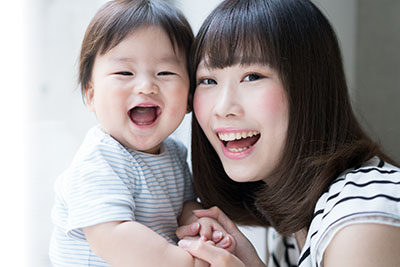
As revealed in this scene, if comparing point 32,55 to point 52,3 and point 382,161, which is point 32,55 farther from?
point 382,161

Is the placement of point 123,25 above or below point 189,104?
above

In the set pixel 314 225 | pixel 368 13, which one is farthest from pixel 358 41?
pixel 314 225

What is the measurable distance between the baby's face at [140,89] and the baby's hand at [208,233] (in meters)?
0.22

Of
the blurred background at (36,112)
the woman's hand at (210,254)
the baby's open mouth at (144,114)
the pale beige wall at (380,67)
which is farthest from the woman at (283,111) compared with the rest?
the pale beige wall at (380,67)

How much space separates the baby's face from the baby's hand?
223mm

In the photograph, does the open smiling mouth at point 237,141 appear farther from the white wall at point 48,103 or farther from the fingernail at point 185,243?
the white wall at point 48,103

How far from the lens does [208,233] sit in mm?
1115

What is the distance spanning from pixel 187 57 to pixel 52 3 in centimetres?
40

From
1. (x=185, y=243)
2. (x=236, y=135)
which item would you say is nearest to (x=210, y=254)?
(x=185, y=243)

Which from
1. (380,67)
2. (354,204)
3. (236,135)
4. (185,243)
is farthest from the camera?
(380,67)

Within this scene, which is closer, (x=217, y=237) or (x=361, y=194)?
(x=361, y=194)

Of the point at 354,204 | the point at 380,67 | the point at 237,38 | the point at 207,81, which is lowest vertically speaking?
the point at 354,204

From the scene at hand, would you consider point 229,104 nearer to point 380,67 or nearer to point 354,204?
point 354,204

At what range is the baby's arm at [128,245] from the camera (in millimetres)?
937
